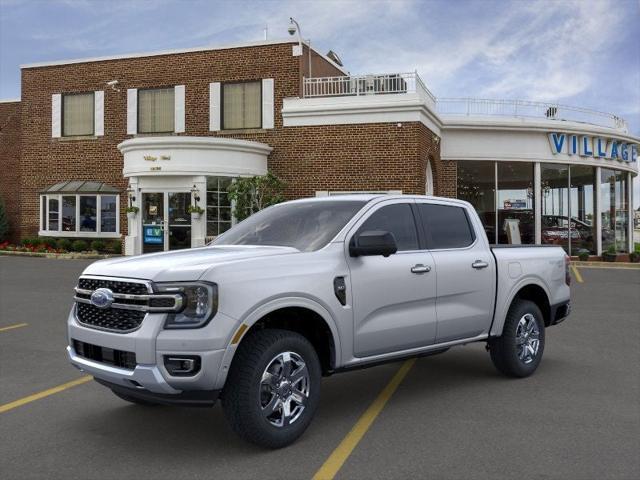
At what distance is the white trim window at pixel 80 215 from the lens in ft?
81.7

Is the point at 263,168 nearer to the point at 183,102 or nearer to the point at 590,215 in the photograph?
the point at 183,102

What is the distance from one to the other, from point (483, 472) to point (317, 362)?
1.35m

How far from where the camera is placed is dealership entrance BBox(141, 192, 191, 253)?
22000 mm

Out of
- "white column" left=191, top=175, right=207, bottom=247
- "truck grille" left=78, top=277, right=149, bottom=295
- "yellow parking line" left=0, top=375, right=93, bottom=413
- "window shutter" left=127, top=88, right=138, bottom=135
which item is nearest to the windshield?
"truck grille" left=78, top=277, right=149, bottom=295

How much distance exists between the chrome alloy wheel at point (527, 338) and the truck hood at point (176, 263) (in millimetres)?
2935

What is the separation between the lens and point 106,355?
437 centimetres

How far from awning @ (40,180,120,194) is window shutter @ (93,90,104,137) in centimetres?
207

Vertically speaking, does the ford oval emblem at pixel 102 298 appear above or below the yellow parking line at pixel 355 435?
above

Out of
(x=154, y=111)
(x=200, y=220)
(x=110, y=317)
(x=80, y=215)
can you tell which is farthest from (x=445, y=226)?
(x=80, y=215)

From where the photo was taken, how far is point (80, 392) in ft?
19.4

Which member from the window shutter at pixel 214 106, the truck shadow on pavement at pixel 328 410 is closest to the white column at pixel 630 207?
the window shutter at pixel 214 106

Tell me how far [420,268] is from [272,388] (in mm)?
1794

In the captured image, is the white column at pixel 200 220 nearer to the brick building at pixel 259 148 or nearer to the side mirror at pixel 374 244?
the brick building at pixel 259 148

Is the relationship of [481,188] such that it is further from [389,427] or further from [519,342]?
[389,427]
